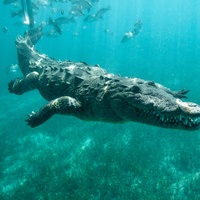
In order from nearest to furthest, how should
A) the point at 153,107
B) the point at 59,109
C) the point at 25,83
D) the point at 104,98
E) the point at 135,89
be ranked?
the point at 153,107
the point at 135,89
the point at 104,98
the point at 59,109
the point at 25,83

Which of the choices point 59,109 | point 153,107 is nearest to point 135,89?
point 153,107

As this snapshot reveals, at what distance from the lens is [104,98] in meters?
5.54

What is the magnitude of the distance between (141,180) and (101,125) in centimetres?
635

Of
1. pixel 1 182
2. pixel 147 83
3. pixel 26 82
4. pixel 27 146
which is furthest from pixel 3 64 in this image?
pixel 147 83

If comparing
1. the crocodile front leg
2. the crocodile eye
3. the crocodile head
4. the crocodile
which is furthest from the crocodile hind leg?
the crocodile front leg

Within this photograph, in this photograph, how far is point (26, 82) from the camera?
8.32 meters

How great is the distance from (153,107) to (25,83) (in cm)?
574

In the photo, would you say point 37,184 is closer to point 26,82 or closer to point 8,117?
point 26,82

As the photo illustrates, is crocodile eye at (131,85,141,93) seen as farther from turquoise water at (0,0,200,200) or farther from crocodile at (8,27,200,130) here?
turquoise water at (0,0,200,200)

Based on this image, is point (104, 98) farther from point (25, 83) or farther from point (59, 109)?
point (25, 83)

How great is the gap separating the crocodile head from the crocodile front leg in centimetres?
389

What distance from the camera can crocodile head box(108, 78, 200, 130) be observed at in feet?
12.0

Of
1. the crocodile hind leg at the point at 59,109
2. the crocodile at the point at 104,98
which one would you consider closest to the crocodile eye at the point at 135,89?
the crocodile at the point at 104,98

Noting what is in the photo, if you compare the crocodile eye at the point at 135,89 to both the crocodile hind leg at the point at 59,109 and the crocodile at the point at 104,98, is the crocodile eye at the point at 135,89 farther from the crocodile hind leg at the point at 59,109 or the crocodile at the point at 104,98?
the crocodile hind leg at the point at 59,109
